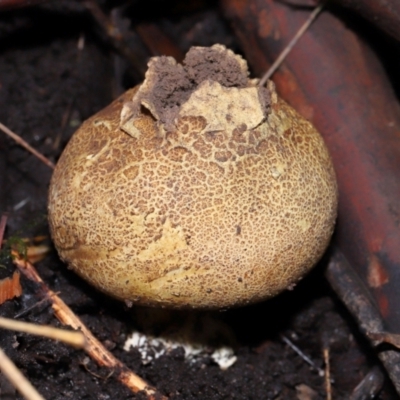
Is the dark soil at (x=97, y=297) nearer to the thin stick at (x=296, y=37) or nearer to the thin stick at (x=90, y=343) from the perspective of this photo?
the thin stick at (x=90, y=343)

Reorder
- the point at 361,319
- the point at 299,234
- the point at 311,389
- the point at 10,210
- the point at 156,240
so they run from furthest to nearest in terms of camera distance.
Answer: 1. the point at 10,210
2. the point at 311,389
3. the point at 361,319
4. the point at 299,234
5. the point at 156,240

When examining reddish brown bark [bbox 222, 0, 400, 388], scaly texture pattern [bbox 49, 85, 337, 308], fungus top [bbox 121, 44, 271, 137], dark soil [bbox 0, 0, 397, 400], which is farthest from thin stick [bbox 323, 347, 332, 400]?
fungus top [bbox 121, 44, 271, 137]

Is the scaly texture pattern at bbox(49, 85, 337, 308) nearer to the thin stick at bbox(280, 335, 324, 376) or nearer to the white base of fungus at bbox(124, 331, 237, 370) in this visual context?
→ the white base of fungus at bbox(124, 331, 237, 370)

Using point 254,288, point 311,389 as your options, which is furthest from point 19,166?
point 311,389

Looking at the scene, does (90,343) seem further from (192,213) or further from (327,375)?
(327,375)

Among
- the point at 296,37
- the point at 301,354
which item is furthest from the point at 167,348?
the point at 296,37

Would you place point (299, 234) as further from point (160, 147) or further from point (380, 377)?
Answer: point (380, 377)

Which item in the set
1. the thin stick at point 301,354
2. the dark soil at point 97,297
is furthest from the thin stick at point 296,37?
the thin stick at point 301,354
